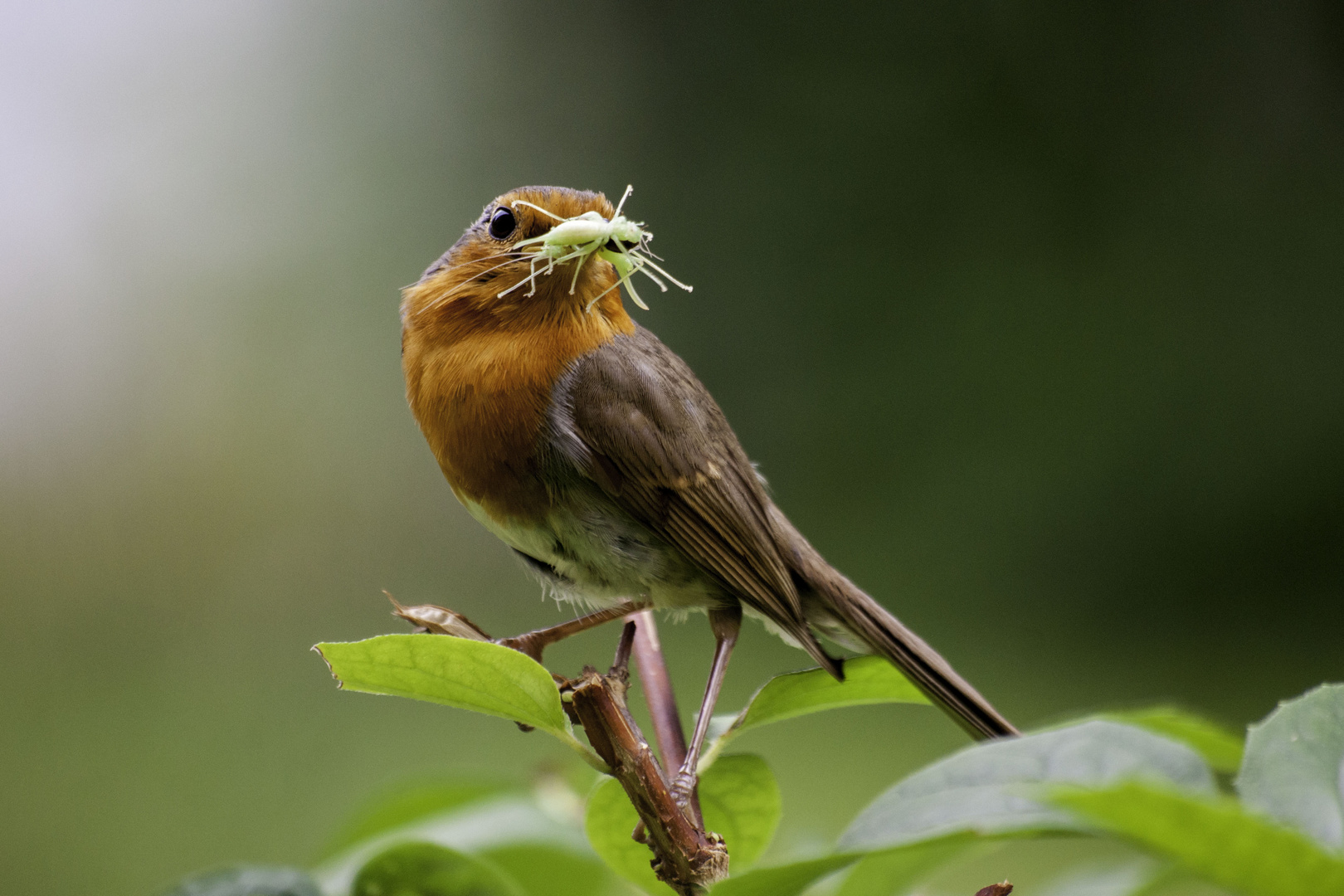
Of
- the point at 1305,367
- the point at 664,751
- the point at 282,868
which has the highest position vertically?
the point at 1305,367

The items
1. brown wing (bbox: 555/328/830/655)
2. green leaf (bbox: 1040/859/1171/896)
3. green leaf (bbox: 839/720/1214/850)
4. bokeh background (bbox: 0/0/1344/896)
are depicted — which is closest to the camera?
green leaf (bbox: 839/720/1214/850)

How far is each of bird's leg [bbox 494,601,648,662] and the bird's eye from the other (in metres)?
0.67

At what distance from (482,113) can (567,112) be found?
1.63 feet

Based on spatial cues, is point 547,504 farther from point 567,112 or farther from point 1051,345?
point 567,112

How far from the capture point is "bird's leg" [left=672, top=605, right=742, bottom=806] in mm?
1131

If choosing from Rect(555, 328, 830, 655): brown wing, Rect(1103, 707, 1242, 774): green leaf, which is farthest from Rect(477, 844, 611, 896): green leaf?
Rect(1103, 707, 1242, 774): green leaf

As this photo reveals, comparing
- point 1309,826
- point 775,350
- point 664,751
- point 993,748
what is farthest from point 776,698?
point 775,350

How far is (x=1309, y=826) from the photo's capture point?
24.6 inches

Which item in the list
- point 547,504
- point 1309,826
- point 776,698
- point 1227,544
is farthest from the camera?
point 1227,544

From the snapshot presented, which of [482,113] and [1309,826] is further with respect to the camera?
[482,113]

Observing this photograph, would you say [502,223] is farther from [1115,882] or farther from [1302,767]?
[1302,767]

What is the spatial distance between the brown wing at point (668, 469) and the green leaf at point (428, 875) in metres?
0.73

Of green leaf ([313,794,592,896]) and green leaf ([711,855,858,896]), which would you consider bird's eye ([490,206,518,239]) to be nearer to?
green leaf ([313,794,592,896])

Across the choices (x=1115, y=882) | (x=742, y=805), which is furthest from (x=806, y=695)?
(x=1115, y=882)
